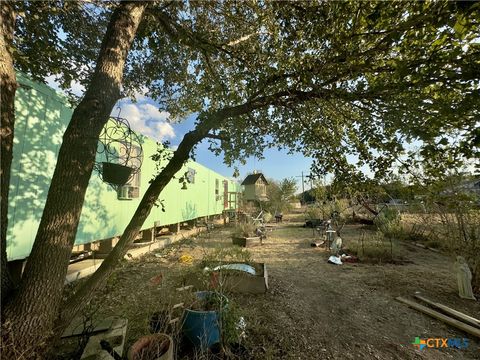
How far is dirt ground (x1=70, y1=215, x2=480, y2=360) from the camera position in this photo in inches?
113

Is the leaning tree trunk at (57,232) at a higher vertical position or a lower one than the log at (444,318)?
higher

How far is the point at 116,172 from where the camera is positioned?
9.41 feet

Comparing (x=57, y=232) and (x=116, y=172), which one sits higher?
(x=116, y=172)

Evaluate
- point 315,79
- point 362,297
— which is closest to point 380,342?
point 362,297

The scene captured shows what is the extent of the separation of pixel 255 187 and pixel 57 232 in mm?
25842

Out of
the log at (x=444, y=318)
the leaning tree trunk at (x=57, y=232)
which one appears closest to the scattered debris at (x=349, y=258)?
the log at (x=444, y=318)

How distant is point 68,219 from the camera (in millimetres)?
1821

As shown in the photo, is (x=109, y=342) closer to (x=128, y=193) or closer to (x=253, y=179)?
(x=128, y=193)

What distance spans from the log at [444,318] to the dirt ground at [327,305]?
0.07 m

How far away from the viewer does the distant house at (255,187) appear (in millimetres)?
26969

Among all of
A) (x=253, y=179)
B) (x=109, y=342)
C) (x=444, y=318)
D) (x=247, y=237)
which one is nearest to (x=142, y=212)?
(x=109, y=342)

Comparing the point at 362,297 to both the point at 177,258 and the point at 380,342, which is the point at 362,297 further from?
the point at 177,258

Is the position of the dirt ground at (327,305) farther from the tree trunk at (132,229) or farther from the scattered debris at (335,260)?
the tree trunk at (132,229)

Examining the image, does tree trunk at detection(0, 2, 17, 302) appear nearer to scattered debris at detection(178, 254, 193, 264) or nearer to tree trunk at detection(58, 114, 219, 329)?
tree trunk at detection(58, 114, 219, 329)
